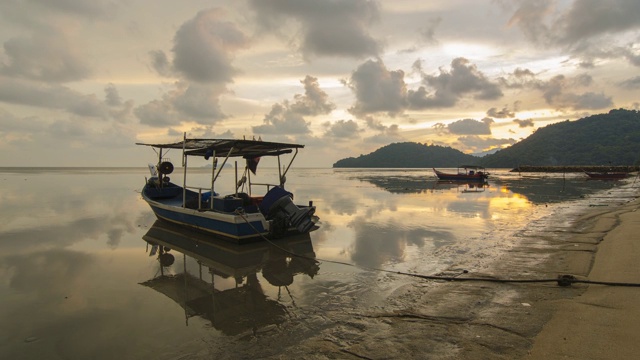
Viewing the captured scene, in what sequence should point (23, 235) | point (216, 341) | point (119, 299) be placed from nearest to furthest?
1. point (216, 341)
2. point (119, 299)
3. point (23, 235)

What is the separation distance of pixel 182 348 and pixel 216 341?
0.54 m

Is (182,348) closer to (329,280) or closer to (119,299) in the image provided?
(119,299)

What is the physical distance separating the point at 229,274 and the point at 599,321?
8299mm

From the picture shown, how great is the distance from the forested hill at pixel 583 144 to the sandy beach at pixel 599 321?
506ft

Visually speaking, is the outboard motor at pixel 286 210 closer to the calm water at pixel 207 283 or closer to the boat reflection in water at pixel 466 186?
the calm water at pixel 207 283

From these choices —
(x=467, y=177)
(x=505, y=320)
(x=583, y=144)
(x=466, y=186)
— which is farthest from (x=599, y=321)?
(x=583, y=144)

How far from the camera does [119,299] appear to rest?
789 centimetres

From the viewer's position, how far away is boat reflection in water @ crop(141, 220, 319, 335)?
686 centimetres

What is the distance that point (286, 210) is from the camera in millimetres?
13688

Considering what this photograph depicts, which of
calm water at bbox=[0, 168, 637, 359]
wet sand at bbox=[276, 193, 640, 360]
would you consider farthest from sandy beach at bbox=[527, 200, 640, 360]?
calm water at bbox=[0, 168, 637, 359]

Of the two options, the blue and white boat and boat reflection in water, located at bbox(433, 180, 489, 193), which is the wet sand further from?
boat reflection in water, located at bbox(433, 180, 489, 193)

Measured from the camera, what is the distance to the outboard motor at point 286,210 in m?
13.7

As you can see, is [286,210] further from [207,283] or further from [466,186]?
[466,186]

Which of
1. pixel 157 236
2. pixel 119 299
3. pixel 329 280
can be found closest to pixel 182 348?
pixel 119 299
